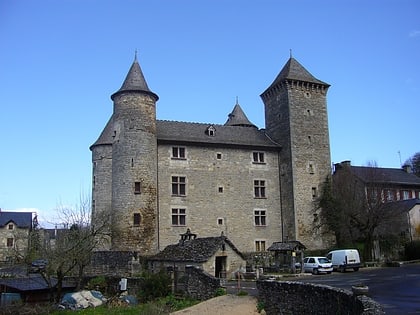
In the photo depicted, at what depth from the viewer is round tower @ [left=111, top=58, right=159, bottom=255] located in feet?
108

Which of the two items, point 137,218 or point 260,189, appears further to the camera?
point 260,189

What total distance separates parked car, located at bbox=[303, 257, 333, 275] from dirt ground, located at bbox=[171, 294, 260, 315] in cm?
1181

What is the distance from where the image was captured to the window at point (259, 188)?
123 ft

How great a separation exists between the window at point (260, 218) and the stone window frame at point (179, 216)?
6026 mm

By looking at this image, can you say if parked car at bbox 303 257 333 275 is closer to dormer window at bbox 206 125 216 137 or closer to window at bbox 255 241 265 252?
window at bbox 255 241 265 252

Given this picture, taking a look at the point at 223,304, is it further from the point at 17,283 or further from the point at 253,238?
the point at 253,238

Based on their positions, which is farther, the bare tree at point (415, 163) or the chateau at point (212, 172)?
the bare tree at point (415, 163)

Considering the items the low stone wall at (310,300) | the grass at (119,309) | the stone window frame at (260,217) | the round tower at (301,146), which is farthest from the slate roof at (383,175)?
the low stone wall at (310,300)

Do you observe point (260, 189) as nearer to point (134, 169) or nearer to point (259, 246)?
point (259, 246)

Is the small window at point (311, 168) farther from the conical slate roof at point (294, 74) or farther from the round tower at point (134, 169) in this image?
the round tower at point (134, 169)

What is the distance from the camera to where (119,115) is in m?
34.8

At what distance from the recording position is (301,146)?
37.8 m

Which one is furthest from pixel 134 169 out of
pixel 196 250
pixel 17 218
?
pixel 17 218

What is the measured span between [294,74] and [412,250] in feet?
58.0
